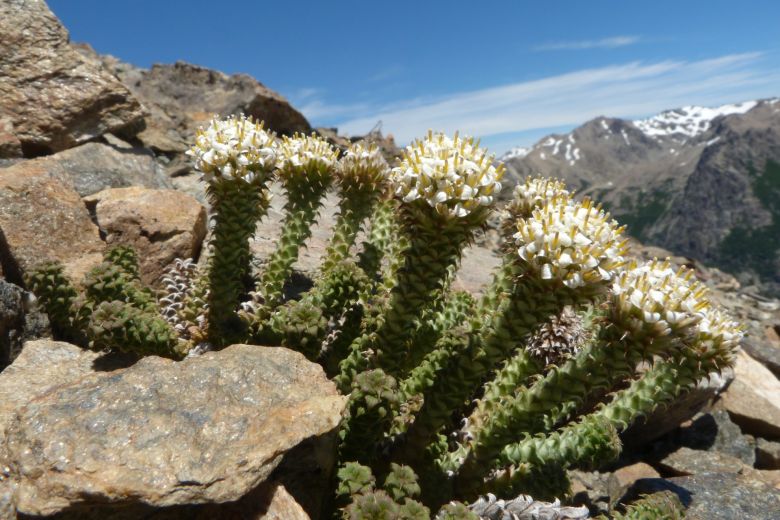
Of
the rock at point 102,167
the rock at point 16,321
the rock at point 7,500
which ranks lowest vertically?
the rock at point 7,500

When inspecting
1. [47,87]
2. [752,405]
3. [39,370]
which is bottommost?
[752,405]

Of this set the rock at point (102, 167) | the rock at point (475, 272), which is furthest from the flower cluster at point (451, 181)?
the rock at point (102, 167)

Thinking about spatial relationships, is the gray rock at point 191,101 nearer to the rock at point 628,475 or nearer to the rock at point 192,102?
the rock at point 192,102

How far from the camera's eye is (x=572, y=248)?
161 inches

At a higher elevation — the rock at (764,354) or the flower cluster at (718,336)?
the flower cluster at (718,336)

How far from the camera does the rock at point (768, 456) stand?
8289 mm

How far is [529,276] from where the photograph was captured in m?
4.25

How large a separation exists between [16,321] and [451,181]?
410 centimetres

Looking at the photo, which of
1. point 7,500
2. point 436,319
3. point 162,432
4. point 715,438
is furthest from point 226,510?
point 715,438

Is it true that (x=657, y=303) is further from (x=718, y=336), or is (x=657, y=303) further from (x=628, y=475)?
(x=628, y=475)

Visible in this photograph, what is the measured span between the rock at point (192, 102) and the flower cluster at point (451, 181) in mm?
9037

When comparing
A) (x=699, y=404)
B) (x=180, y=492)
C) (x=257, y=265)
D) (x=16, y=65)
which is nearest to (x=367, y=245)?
(x=257, y=265)

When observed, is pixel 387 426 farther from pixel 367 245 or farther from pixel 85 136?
pixel 85 136

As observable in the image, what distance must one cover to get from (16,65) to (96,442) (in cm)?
788
